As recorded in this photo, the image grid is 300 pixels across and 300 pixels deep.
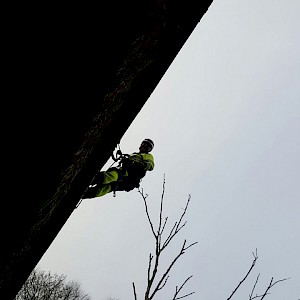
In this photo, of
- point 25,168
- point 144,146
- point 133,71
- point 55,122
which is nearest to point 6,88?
point 55,122

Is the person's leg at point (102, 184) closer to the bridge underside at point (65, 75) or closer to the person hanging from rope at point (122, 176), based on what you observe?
the person hanging from rope at point (122, 176)

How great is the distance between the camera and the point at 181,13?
1366mm

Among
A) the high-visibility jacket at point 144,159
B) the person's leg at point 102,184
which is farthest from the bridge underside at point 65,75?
the high-visibility jacket at point 144,159

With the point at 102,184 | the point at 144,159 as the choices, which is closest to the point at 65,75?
the point at 102,184

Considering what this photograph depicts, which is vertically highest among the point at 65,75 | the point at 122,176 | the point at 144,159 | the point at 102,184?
the point at 144,159

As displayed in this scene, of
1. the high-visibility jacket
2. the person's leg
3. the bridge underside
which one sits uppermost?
the high-visibility jacket

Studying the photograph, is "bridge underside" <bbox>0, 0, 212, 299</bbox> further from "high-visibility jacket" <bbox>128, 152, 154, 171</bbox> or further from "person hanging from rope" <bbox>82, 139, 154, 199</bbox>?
"high-visibility jacket" <bbox>128, 152, 154, 171</bbox>

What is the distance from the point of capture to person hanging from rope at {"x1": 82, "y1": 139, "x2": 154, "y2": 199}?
14.3ft

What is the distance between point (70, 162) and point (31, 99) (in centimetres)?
38

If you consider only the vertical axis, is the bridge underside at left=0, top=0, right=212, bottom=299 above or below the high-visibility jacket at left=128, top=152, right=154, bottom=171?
below

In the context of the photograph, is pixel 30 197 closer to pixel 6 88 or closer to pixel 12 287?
pixel 6 88

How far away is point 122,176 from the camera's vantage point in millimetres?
4641

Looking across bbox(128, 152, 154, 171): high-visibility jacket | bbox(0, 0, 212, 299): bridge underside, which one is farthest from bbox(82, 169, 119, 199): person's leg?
bbox(0, 0, 212, 299): bridge underside

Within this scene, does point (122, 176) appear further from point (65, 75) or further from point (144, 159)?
point (65, 75)
